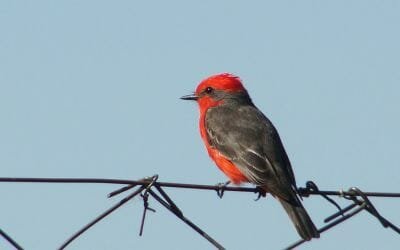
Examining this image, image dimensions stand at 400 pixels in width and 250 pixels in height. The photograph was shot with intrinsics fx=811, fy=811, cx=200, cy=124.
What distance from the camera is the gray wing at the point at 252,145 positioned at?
778cm

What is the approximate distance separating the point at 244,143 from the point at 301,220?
1.70 meters

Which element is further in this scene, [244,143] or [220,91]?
[220,91]

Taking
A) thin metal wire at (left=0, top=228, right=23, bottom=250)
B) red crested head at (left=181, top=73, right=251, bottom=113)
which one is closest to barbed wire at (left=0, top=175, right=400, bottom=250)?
thin metal wire at (left=0, top=228, right=23, bottom=250)

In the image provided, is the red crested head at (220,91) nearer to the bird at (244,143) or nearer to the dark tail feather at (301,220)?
the bird at (244,143)

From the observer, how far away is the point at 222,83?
1009 centimetres

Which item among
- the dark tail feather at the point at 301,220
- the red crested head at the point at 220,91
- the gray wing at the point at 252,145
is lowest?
the dark tail feather at the point at 301,220

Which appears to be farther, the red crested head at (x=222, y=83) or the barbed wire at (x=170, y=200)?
the red crested head at (x=222, y=83)

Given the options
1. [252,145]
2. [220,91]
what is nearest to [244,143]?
[252,145]

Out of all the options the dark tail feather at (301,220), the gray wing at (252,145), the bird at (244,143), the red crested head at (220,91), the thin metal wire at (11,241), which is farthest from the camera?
the red crested head at (220,91)

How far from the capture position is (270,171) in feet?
25.9

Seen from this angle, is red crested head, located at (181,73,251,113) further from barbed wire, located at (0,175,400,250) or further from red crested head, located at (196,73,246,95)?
barbed wire, located at (0,175,400,250)

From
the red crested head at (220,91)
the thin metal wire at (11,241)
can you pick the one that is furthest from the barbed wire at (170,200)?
the red crested head at (220,91)

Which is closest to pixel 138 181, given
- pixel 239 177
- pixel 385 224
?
pixel 385 224

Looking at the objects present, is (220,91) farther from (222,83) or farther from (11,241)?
(11,241)
